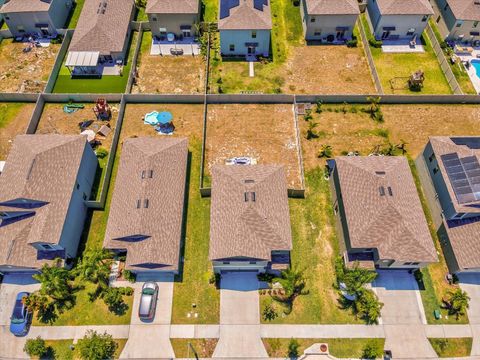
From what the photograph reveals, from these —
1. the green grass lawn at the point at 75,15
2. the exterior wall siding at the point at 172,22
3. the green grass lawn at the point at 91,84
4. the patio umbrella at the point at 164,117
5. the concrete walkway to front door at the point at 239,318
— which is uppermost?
the green grass lawn at the point at 75,15

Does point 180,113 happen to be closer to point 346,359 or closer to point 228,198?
point 228,198

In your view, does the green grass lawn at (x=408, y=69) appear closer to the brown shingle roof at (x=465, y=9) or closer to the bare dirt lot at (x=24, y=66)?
the brown shingle roof at (x=465, y=9)

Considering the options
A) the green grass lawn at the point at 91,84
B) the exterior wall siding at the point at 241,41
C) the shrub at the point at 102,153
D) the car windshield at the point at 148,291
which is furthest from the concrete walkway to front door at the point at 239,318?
the exterior wall siding at the point at 241,41

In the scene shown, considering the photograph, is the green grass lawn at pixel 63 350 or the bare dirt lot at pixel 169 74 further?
the bare dirt lot at pixel 169 74

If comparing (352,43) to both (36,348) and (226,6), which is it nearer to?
(226,6)

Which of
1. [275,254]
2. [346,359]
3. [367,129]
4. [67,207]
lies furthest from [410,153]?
[67,207]

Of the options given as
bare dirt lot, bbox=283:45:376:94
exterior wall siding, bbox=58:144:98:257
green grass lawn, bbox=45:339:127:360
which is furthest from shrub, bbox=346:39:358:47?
green grass lawn, bbox=45:339:127:360
